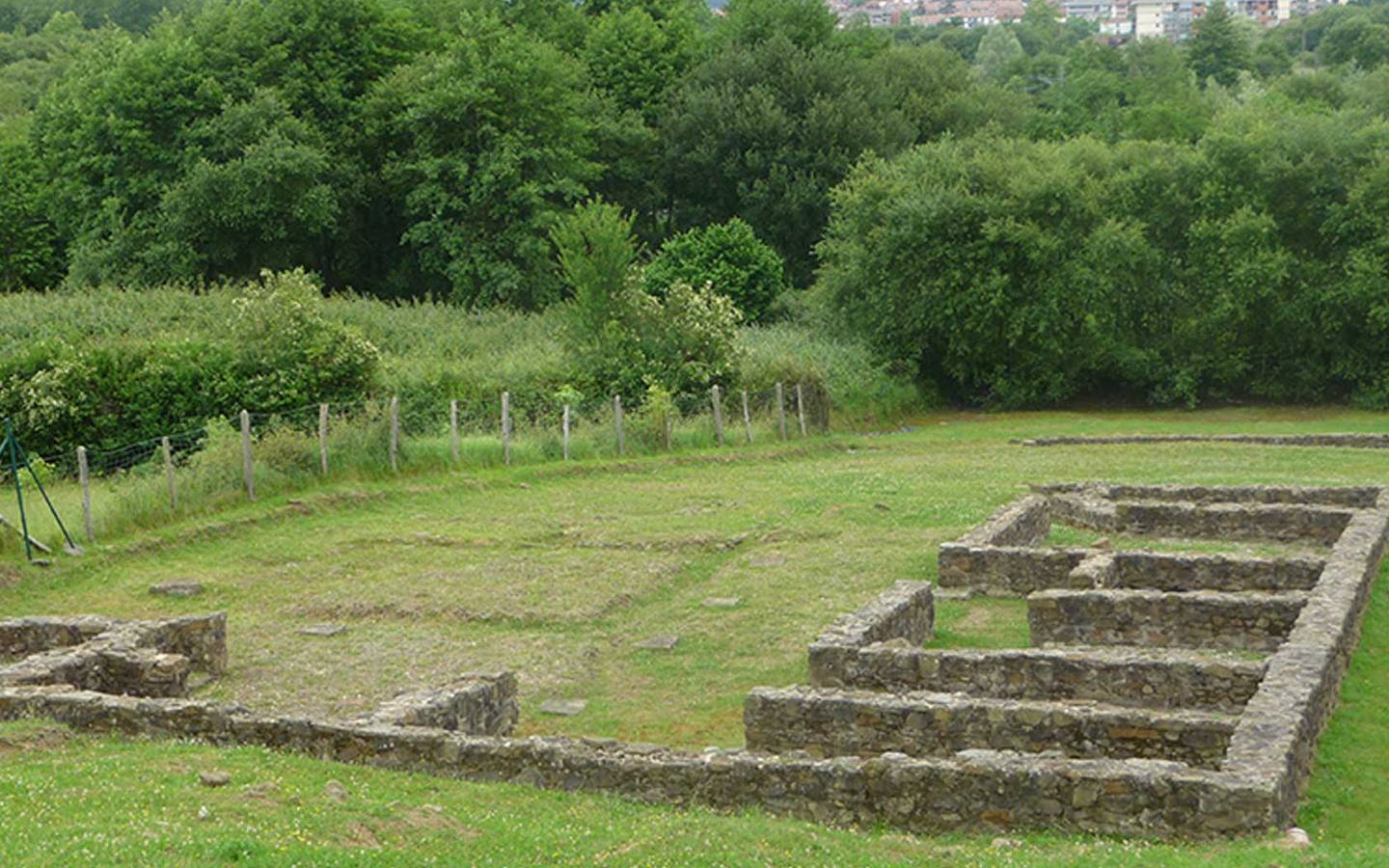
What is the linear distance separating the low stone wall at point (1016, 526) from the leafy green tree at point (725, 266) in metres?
27.3

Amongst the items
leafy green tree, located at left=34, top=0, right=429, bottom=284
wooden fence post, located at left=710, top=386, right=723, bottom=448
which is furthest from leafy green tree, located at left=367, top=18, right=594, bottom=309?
wooden fence post, located at left=710, top=386, right=723, bottom=448

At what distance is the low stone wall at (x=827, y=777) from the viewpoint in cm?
1235

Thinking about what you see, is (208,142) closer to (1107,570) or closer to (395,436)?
(395,436)

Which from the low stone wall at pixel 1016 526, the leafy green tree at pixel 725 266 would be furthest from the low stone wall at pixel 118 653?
the leafy green tree at pixel 725 266

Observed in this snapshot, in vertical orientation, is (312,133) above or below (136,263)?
above

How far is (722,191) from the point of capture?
70062 millimetres

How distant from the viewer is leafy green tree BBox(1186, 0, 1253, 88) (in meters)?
117

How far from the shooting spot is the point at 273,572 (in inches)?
1013

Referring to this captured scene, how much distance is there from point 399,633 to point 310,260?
138ft

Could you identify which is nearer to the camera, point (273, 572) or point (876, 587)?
point (876, 587)

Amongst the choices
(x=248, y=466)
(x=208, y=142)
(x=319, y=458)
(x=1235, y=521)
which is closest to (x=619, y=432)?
(x=319, y=458)

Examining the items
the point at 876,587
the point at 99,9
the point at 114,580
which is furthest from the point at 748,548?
the point at 99,9

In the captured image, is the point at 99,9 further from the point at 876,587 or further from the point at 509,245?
the point at 876,587

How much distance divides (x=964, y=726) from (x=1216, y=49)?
11293 centimetres
